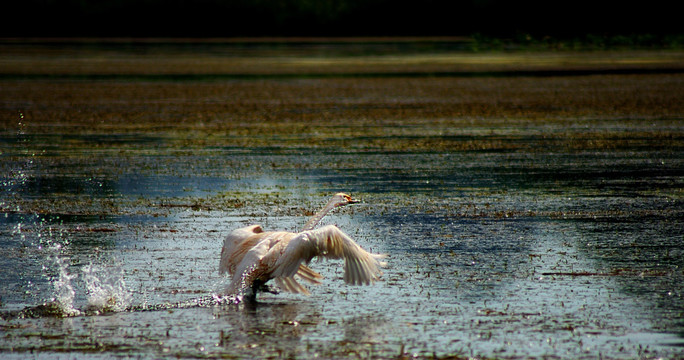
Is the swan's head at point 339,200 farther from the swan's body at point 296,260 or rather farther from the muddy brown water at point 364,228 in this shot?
the swan's body at point 296,260

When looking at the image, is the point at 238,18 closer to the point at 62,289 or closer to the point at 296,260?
the point at 62,289

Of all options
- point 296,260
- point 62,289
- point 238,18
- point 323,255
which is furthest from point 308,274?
point 238,18

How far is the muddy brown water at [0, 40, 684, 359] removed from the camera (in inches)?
304

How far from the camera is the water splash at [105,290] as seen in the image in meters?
8.56

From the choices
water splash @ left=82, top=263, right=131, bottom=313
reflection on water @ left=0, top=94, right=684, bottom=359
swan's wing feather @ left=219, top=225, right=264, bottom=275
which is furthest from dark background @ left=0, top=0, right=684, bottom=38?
swan's wing feather @ left=219, top=225, right=264, bottom=275

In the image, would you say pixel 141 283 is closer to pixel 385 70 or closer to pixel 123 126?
pixel 123 126

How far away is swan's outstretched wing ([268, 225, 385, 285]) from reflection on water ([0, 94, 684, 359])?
0.69 feet

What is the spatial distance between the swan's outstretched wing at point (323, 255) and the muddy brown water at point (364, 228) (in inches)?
8.5

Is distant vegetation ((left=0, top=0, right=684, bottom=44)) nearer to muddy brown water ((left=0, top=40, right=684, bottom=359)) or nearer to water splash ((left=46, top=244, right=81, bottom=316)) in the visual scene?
muddy brown water ((left=0, top=40, right=684, bottom=359))

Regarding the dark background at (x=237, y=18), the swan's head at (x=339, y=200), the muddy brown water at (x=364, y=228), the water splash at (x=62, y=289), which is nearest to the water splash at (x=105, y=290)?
the muddy brown water at (x=364, y=228)

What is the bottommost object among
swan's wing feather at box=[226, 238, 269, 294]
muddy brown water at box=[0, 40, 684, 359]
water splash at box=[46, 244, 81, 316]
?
muddy brown water at box=[0, 40, 684, 359]

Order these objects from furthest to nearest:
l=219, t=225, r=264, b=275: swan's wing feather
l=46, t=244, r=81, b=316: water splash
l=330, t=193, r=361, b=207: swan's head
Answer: l=330, t=193, r=361, b=207: swan's head < l=219, t=225, r=264, b=275: swan's wing feather < l=46, t=244, r=81, b=316: water splash

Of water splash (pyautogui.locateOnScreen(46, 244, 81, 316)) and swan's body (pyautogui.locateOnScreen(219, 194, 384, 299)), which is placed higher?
swan's body (pyautogui.locateOnScreen(219, 194, 384, 299))

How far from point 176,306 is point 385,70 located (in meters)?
42.2
